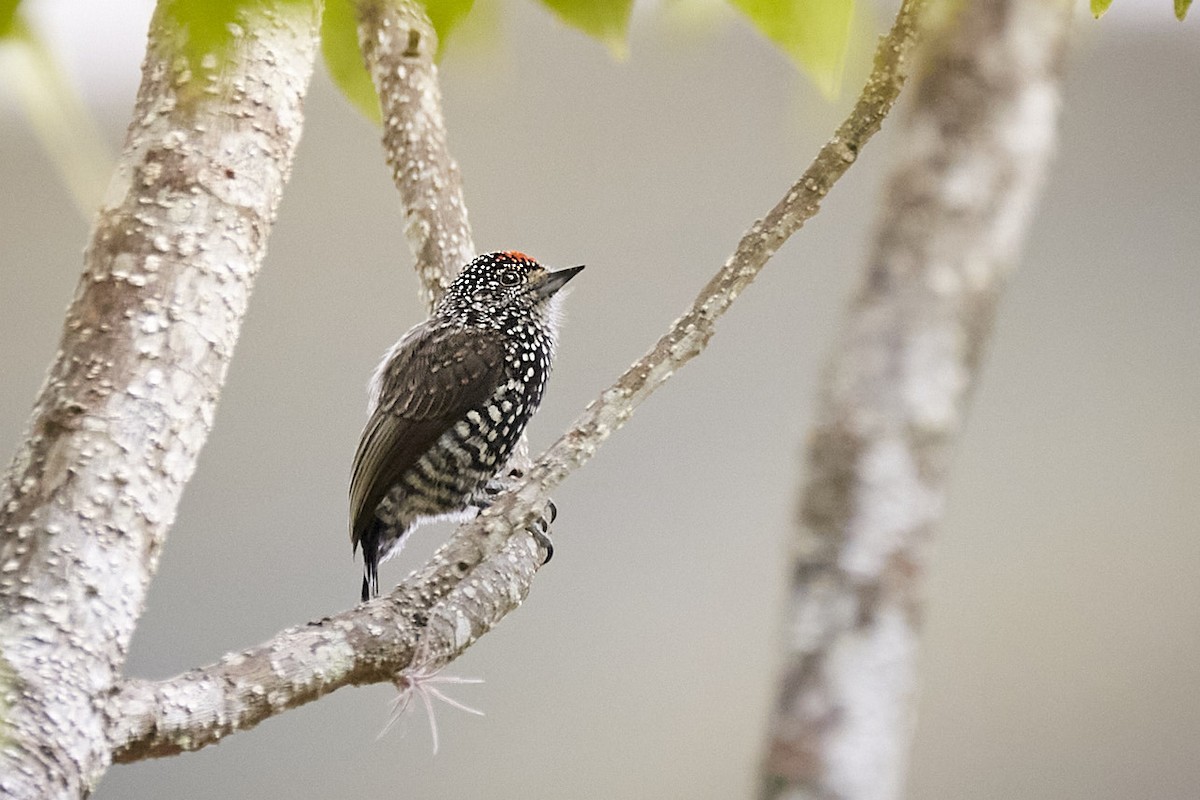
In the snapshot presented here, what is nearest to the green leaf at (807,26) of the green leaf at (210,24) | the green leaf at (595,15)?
the green leaf at (595,15)

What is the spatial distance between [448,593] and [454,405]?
449mm

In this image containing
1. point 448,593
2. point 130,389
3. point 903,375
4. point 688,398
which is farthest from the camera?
point 688,398

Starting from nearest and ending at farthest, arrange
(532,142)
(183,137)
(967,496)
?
(183,137)
(967,496)
(532,142)

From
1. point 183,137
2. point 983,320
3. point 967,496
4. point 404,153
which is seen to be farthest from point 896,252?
point 967,496

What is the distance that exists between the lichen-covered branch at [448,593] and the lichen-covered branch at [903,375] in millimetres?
849

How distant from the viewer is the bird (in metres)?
1.87

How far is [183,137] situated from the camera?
119cm

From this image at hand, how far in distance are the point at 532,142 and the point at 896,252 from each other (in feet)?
7.43

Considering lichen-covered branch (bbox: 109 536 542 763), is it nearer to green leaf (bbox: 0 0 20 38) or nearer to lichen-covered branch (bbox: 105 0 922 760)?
lichen-covered branch (bbox: 105 0 922 760)

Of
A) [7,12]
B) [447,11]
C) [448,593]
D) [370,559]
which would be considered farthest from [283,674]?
[7,12]

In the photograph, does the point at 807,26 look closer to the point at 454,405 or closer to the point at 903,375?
the point at 903,375

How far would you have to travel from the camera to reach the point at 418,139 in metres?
1.97

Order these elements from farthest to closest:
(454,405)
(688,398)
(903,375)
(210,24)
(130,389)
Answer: (688,398)
(454,405)
(130,389)
(903,375)
(210,24)

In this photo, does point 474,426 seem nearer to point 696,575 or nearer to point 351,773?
point 696,575
